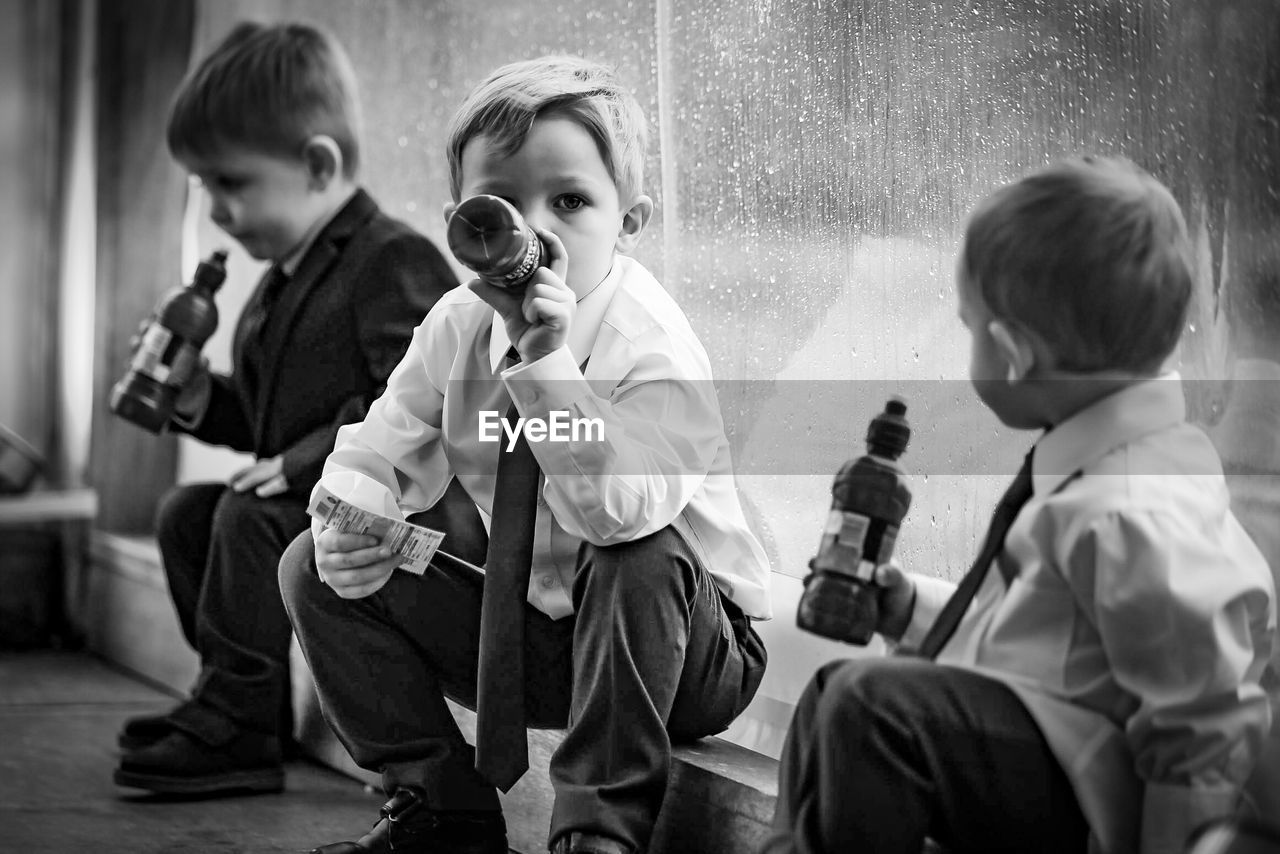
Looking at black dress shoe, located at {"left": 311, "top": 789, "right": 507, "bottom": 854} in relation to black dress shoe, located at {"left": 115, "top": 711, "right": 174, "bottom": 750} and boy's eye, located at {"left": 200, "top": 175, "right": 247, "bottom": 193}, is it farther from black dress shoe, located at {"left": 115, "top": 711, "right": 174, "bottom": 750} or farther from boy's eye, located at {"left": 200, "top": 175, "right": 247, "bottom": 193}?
boy's eye, located at {"left": 200, "top": 175, "right": 247, "bottom": 193}

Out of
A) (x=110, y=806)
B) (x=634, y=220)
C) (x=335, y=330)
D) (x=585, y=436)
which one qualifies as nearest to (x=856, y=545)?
(x=585, y=436)

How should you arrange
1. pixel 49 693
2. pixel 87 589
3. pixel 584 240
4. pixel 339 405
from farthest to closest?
pixel 87 589, pixel 49 693, pixel 339 405, pixel 584 240

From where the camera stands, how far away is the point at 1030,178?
917mm

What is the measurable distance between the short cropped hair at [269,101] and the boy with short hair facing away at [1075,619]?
1108 millimetres

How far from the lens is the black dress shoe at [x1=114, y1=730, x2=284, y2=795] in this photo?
164 cm

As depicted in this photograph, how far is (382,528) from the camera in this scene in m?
1.22

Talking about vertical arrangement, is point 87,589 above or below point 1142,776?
below

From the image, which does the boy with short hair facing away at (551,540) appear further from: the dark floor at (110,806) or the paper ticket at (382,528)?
the dark floor at (110,806)

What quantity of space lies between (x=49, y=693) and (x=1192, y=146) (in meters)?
1.78

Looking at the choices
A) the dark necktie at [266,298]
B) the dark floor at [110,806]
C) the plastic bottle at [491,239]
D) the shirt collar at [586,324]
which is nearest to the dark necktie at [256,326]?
the dark necktie at [266,298]

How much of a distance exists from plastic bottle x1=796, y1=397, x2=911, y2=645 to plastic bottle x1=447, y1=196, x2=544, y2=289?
316 mm

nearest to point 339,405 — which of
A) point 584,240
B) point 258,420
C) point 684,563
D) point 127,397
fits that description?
point 258,420

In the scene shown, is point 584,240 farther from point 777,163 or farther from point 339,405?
point 339,405

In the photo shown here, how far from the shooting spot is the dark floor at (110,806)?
57.7 inches
